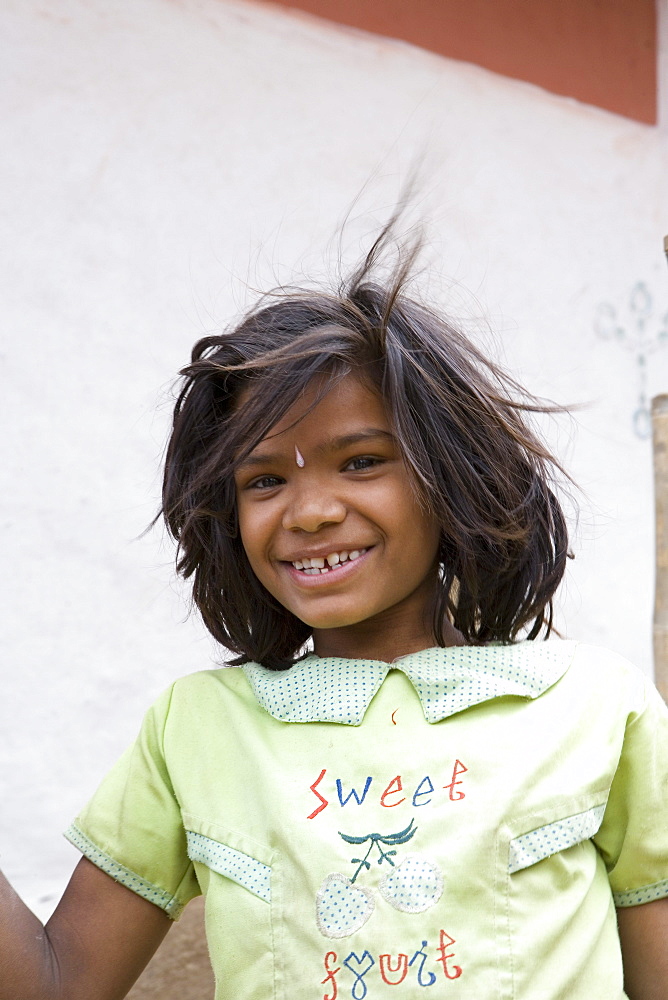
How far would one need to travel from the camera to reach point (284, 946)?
1050 mm

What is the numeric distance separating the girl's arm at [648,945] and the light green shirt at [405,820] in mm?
19

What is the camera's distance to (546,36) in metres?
3.36

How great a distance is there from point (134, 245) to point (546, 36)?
155 cm

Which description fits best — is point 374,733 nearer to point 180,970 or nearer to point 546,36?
point 180,970

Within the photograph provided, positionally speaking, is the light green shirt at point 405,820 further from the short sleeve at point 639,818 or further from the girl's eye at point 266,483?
the girl's eye at point 266,483

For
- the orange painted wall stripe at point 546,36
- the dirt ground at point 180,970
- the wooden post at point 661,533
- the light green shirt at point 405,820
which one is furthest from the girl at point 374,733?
the orange painted wall stripe at point 546,36

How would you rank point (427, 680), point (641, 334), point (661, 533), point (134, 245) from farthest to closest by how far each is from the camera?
point (641, 334), point (134, 245), point (661, 533), point (427, 680)

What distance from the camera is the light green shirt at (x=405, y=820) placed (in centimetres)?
102

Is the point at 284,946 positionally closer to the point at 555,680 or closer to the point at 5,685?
the point at 555,680

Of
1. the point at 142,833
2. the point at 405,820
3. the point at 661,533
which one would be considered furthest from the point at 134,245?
the point at 405,820

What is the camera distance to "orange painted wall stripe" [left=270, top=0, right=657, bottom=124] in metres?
3.03

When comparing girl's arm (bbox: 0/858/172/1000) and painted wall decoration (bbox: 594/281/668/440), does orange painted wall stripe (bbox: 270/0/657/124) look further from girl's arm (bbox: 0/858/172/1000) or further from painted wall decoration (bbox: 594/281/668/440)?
girl's arm (bbox: 0/858/172/1000)

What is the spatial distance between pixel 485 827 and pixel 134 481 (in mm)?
1689

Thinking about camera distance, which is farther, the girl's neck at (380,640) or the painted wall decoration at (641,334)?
the painted wall decoration at (641,334)
